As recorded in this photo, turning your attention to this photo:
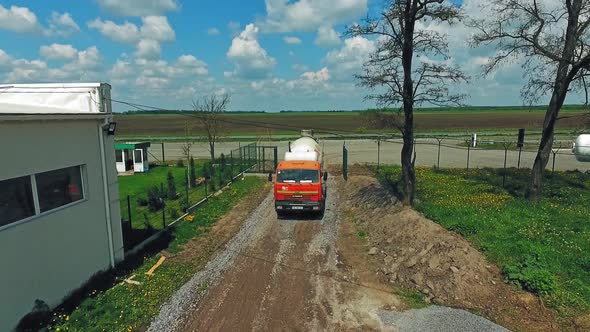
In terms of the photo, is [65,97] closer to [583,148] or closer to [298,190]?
[298,190]

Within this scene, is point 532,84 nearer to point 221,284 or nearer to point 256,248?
point 256,248

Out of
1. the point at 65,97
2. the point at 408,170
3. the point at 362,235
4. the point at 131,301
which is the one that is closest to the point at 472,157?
the point at 408,170

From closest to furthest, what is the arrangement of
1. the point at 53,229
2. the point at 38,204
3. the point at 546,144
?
the point at 38,204
the point at 53,229
the point at 546,144

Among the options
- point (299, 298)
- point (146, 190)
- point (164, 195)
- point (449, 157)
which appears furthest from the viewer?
point (449, 157)

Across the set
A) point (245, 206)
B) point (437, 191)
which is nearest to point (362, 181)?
point (437, 191)

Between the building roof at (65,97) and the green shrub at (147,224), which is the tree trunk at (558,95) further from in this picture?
the building roof at (65,97)

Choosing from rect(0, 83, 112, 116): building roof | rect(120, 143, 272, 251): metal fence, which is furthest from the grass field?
rect(0, 83, 112, 116): building roof

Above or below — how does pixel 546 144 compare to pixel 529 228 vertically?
above

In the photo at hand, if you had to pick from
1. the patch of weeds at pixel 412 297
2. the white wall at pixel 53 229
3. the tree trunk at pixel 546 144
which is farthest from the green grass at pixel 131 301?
the tree trunk at pixel 546 144
